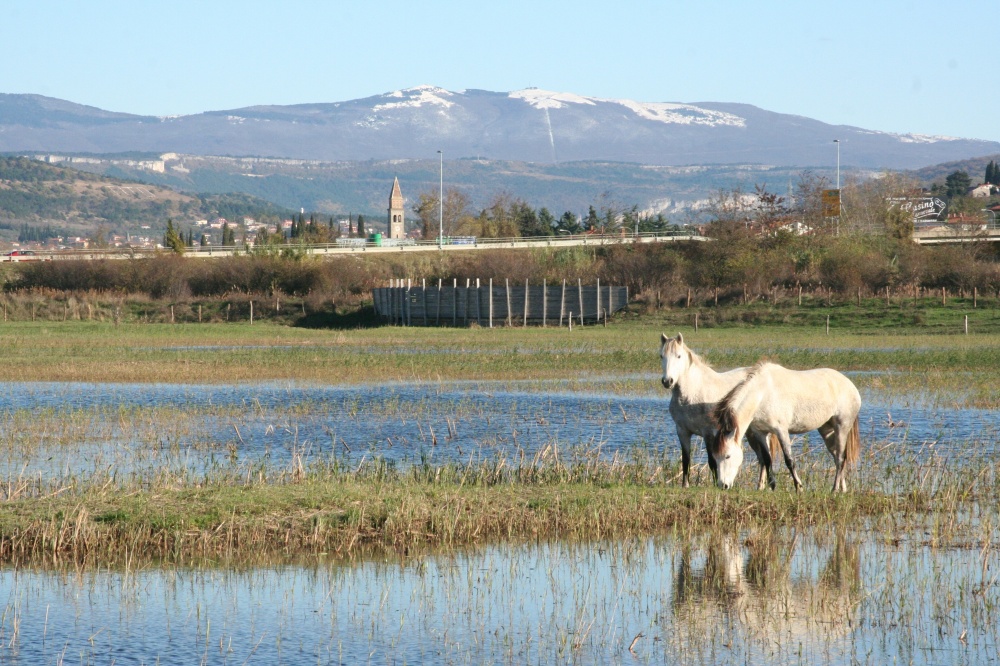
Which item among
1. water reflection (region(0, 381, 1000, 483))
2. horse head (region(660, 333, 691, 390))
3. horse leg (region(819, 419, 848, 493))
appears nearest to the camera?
horse head (region(660, 333, 691, 390))

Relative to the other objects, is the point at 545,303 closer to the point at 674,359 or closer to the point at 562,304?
the point at 562,304

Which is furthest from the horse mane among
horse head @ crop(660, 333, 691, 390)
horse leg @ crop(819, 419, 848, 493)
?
horse leg @ crop(819, 419, 848, 493)

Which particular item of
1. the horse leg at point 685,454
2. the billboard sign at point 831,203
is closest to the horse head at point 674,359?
the horse leg at point 685,454

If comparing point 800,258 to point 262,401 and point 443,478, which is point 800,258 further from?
point 443,478

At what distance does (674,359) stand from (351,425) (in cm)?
1075

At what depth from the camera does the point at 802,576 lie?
42.2 ft

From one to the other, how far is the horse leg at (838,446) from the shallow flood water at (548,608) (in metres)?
2.32

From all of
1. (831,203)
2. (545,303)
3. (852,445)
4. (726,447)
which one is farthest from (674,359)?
(831,203)

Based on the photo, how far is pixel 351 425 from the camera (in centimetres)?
2492

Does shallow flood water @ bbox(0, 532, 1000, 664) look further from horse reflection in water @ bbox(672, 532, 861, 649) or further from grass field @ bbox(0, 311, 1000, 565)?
grass field @ bbox(0, 311, 1000, 565)

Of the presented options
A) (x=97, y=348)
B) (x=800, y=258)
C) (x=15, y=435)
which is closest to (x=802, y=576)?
(x=15, y=435)

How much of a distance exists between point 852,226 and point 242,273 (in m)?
50.6

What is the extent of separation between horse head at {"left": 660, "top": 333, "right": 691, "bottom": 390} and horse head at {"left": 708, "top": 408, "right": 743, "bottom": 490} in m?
Result: 0.71

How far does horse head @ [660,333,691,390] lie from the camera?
610 inches
